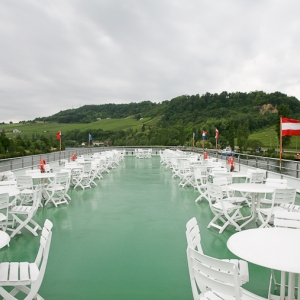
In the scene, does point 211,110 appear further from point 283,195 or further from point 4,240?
point 4,240

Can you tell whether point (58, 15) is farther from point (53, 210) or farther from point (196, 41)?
point (53, 210)

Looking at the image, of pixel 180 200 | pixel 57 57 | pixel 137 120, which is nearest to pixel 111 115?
pixel 137 120

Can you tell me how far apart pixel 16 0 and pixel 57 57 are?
20.9 feet

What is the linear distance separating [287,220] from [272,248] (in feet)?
→ 2.68

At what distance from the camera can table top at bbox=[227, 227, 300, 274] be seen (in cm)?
197

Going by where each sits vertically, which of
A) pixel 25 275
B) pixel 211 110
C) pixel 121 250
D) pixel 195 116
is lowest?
pixel 121 250

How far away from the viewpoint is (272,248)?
7.37 feet

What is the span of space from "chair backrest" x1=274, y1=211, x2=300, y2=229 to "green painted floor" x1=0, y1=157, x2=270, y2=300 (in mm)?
697

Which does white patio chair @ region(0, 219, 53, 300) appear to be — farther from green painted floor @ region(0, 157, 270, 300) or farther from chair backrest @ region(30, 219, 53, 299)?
green painted floor @ region(0, 157, 270, 300)

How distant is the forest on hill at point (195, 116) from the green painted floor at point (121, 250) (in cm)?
4166

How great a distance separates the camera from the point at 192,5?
41.1 feet

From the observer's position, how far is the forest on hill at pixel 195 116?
53.5 meters

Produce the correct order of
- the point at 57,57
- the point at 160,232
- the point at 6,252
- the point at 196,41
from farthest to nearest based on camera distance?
1. the point at 57,57
2. the point at 196,41
3. the point at 160,232
4. the point at 6,252

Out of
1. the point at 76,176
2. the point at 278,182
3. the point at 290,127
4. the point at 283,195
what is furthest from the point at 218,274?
the point at 76,176
